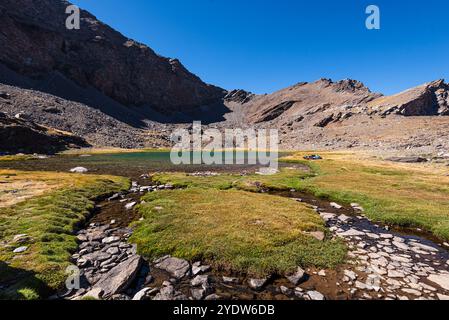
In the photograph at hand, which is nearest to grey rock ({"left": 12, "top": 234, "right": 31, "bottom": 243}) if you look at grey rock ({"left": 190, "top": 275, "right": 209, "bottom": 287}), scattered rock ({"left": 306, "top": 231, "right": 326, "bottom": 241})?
grey rock ({"left": 190, "top": 275, "right": 209, "bottom": 287})

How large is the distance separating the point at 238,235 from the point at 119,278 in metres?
6.67

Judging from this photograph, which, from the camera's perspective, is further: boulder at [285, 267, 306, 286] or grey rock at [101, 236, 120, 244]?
grey rock at [101, 236, 120, 244]

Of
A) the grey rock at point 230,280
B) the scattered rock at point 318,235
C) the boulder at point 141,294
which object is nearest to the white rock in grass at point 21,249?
the boulder at point 141,294

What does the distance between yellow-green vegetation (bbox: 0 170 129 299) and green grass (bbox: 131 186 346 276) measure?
3.82 m

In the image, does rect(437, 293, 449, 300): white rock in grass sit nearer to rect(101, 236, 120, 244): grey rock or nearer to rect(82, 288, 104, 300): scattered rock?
rect(82, 288, 104, 300): scattered rock

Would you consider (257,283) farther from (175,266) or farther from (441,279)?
(441,279)

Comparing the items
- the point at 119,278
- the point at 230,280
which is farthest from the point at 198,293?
the point at 119,278

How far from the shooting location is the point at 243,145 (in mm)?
178375

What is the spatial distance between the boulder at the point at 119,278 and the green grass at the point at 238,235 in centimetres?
160

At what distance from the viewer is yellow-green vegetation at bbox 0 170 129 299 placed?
9.41m

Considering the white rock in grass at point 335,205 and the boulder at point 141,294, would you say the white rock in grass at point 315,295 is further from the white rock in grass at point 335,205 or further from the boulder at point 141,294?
the white rock in grass at point 335,205

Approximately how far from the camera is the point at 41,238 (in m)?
13.0

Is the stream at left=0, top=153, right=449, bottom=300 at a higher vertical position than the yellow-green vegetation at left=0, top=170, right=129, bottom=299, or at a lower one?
lower

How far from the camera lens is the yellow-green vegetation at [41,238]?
941cm
